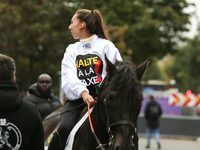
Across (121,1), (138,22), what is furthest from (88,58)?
(138,22)

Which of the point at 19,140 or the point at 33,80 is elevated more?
the point at 19,140

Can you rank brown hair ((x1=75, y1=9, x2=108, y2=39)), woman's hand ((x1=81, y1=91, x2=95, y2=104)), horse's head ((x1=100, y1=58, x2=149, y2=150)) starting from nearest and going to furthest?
horse's head ((x1=100, y1=58, x2=149, y2=150)), woman's hand ((x1=81, y1=91, x2=95, y2=104)), brown hair ((x1=75, y1=9, x2=108, y2=39))

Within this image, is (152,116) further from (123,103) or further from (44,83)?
(123,103)

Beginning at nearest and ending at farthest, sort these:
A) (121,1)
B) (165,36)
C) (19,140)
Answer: (19,140), (121,1), (165,36)

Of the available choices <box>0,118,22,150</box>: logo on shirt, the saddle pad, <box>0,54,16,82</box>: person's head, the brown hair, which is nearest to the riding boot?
the saddle pad

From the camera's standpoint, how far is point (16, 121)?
581 cm

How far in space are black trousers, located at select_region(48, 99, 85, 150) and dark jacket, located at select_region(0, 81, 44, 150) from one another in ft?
4.82

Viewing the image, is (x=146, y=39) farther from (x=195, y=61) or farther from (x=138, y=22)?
(x=195, y=61)

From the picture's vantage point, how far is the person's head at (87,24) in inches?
307

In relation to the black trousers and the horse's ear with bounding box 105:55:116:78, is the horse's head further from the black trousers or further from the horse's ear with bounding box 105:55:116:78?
the black trousers

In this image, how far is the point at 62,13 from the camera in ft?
115

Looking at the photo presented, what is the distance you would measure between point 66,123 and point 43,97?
18.4 ft

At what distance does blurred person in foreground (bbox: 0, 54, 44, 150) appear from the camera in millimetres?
5719

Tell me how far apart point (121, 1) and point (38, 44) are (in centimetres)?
988
